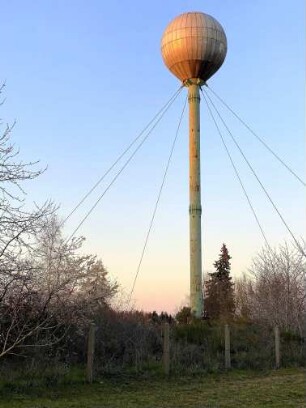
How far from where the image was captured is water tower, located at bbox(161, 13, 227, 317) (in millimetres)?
27969

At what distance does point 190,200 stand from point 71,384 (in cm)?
1639

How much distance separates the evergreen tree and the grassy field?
40402 millimetres

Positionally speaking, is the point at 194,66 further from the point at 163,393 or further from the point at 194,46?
the point at 163,393

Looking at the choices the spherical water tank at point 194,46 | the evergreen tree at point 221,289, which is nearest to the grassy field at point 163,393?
the spherical water tank at point 194,46

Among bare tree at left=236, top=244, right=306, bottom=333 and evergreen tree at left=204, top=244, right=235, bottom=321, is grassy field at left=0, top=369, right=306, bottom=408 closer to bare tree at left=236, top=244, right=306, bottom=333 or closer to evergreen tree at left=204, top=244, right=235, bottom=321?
bare tree at left=236, top=244, right=306, bottom=333

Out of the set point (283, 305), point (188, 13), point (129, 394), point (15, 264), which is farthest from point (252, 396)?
point (188, 13)

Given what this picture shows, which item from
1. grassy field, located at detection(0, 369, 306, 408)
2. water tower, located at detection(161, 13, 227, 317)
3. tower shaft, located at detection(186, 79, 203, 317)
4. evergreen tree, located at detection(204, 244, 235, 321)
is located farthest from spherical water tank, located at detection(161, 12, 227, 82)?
evergreen tree, located at detection(204, 244, 235, 321)

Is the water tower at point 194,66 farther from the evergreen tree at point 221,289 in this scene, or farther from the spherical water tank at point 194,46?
the evergreen tree at point 221,289

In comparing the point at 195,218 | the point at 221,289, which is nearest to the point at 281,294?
the point at 195,218

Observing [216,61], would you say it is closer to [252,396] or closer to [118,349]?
[118,349]

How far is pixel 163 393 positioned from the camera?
12273mm

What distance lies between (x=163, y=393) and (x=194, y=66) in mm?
20894

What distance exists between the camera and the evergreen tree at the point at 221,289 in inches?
2185

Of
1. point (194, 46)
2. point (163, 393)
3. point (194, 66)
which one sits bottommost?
point (163, 393)
